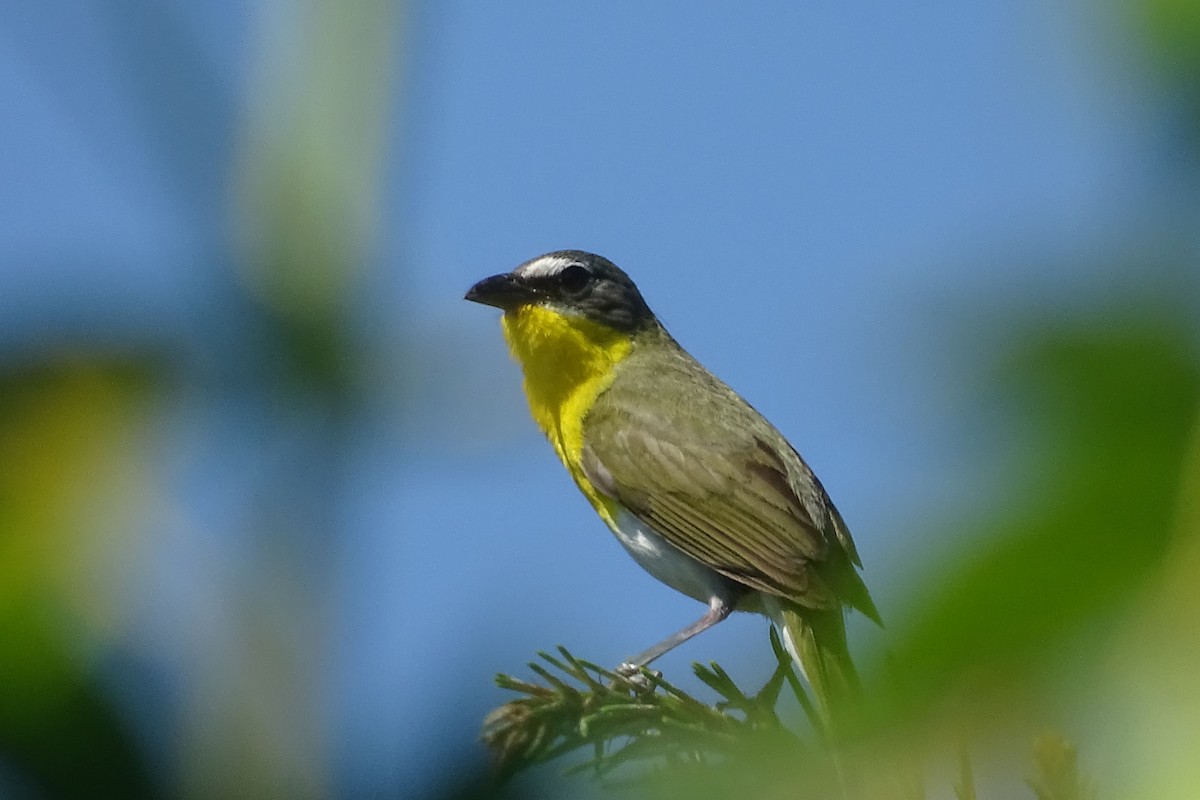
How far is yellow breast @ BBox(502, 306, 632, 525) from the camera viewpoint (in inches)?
205

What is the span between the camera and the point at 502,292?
513cm

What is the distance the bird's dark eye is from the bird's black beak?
19 centimetres

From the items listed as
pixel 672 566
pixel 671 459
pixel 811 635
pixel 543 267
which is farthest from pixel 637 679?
pixel 543 267

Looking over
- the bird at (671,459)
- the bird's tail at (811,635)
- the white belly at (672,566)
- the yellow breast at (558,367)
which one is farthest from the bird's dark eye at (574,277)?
the bird's tail at (811,635)

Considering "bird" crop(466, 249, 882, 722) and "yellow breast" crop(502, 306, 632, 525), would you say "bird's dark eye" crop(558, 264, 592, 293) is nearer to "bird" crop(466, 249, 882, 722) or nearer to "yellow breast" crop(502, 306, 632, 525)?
"bird" crop(466, 249, 882, 722)

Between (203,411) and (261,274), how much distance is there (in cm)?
13

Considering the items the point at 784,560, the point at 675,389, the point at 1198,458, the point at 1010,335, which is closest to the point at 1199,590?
the point at 1198,458

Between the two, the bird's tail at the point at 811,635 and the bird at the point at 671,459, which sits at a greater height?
the bird at the point at 671,459

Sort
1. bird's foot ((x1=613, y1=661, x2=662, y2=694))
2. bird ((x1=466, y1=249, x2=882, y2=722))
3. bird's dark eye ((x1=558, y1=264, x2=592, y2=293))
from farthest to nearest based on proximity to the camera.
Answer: bird's dark eye ((x1=558, y1=264, x2=592, y2=293))
bird ((x1=466, y1=249, x2=882, y2=722))
bird's foot ((x1=613, y1=661, x2=662, y2=694))

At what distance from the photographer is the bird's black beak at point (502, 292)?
16.7 feet

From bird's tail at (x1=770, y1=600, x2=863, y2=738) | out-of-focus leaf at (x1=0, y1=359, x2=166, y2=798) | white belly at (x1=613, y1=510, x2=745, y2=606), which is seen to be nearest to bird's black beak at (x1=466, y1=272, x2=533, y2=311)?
white belly at (x1=613, y1=510, x2=745, y2=606)

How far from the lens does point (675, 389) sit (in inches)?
208

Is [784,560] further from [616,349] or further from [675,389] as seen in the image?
[616,349]

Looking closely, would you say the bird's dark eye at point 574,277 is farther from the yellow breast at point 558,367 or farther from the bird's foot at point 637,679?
the bird's foot at point 637,679
